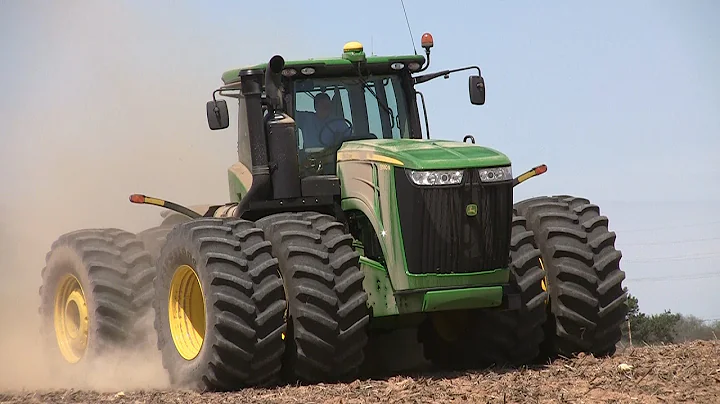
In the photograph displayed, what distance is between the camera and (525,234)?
42.3 feet

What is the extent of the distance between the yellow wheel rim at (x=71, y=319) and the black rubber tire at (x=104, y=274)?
14 cm

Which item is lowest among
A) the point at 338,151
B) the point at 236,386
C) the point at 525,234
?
the point at 236,386

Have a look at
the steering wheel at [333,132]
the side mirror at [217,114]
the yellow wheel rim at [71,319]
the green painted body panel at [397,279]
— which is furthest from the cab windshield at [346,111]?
the yellow wheel rim at [71,319]

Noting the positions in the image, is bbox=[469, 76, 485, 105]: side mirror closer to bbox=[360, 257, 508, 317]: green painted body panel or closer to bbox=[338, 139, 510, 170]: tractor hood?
bbox=[338, 139, 510, 170]: tractor hood

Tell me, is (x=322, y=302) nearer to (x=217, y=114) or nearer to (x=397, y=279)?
(x=397, y=279)

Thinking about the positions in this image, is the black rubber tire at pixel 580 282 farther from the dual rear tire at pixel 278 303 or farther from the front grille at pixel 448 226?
the dual rear tire at pixel 278 303

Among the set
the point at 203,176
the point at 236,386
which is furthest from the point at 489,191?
the point at 203,176

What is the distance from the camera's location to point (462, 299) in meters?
12.0

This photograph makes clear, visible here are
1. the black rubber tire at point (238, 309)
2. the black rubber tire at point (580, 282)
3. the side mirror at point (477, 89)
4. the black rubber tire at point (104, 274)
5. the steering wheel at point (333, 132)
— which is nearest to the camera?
the black rubber tire at point (238, 309)

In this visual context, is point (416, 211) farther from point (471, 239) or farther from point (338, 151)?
point (338, 151)

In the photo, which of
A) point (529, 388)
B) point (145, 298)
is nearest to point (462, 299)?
point (529, 388)

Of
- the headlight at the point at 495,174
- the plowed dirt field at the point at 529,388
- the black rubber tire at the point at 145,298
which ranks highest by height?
the headlight at the point at 495,174

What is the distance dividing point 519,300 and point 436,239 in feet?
3.43

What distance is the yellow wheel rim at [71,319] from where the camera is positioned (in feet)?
49.5
